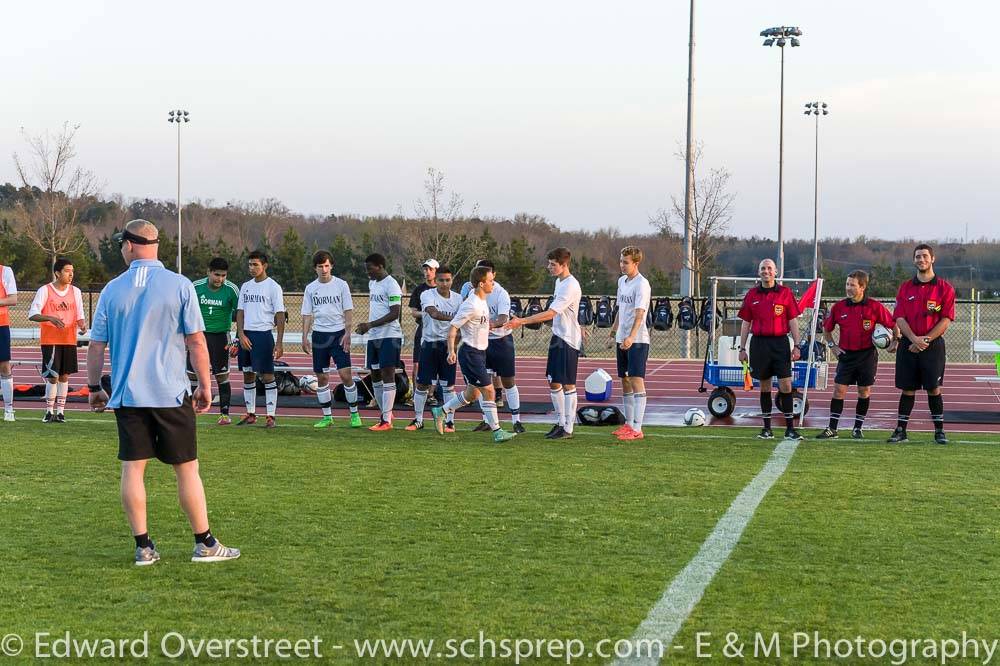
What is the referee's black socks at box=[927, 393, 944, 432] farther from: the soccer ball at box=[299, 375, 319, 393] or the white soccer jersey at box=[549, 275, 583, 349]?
the soccer ball at box=[299, 375, 319, 393]

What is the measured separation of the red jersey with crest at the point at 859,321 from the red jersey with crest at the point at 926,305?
0.60m

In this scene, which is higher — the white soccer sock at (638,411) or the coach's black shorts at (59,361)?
the coach's black shorts at (59,361)

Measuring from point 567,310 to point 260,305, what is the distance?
11.0ft

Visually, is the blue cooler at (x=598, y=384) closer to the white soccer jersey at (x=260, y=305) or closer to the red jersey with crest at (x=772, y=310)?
the red jersey with crest at (x=772, y=310)

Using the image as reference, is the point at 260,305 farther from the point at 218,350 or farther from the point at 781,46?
the point at 781,46

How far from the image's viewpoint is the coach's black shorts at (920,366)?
36.8 ft

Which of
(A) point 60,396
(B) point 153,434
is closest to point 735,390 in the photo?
(A) point 60,396

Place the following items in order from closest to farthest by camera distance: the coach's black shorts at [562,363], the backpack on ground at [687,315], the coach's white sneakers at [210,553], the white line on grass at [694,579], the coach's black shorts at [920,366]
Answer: the white line on grass at [694,579] → the coach's white sneakers at [210,553] → the coach's black shorts at [920,366] → the coach's black shorts at [562,363] → the backpack on ground at [687,315]

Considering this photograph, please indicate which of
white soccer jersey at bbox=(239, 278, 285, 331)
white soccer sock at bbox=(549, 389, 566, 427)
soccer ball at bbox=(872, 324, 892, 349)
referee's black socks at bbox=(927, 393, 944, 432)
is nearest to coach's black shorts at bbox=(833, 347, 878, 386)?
soccer ball at bbox=(872, 324, 892, 349)

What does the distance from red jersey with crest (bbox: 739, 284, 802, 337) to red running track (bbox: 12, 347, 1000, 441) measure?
2087 mm

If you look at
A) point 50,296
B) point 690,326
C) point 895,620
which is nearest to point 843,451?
point 895,620

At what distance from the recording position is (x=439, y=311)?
12141mm

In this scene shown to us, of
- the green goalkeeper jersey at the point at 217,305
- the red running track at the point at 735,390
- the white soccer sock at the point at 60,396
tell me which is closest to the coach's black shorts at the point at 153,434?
the green goalkeeper jersey at the point at 217,305

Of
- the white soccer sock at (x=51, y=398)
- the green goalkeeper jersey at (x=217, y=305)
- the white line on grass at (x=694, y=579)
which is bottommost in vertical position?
the white line on grass at (x=694, y=579)
